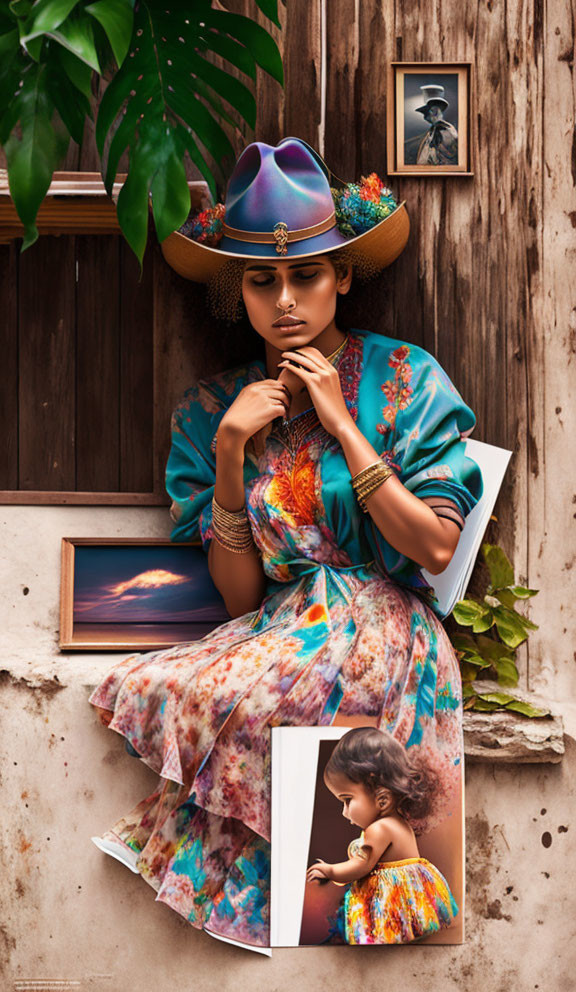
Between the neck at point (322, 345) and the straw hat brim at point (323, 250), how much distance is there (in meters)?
0.21

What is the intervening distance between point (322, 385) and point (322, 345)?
205 millimetres

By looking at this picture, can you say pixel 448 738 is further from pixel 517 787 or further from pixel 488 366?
pixel 488 366

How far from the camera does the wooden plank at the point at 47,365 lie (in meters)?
2.85

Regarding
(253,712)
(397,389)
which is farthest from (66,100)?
(253,712)

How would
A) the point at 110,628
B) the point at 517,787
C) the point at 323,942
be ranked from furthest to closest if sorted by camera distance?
1. the point at 110,628
2. the point at 517,787
3. the point at 323,942

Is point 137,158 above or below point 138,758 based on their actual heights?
above

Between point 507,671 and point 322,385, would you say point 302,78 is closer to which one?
point 322,385

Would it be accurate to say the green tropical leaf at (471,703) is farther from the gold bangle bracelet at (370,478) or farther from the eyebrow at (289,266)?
the eyebrow at (289,266)

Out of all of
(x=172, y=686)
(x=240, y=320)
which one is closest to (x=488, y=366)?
(x=240, y=320)

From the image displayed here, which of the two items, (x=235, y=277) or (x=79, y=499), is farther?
(x=79, y=499)

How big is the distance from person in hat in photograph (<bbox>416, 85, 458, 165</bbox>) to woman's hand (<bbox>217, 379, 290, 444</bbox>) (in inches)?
34.1

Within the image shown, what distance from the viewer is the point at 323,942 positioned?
2.31 m

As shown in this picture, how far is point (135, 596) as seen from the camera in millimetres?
2713

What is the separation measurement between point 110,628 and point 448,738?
38.2 inches
